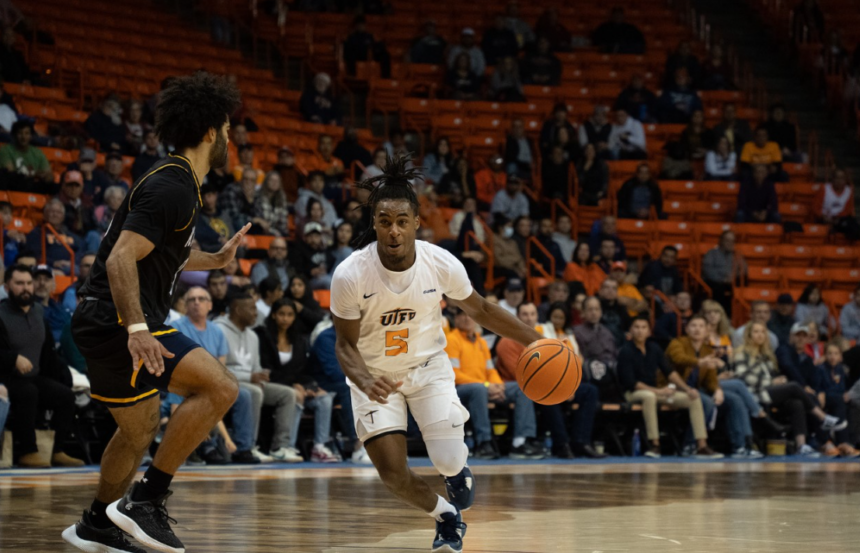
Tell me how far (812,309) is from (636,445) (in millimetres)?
4344

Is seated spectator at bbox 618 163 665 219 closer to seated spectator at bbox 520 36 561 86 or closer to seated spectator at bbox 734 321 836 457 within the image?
seated spectator at bbox 520 36 561 86

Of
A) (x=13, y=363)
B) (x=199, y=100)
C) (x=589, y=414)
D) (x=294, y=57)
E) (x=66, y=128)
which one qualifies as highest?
(x=294, y=57)

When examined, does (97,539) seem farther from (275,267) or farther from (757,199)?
(757,199)

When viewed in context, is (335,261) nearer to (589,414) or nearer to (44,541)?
(589,414)

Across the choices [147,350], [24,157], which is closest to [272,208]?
[24,157]

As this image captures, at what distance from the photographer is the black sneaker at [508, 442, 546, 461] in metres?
13.3

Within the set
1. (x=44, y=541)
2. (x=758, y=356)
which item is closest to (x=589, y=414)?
(x=758, y=356)

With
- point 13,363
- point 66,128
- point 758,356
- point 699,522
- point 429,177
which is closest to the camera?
point 699,522

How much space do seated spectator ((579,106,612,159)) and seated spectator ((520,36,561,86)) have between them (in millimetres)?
1879

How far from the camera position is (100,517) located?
5.77 metres

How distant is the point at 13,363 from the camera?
36.3ft

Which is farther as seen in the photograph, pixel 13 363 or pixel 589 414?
pixel 589 414

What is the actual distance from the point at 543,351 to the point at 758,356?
9132 millimetres

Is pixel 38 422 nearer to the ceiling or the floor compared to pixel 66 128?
nearer to the floor
